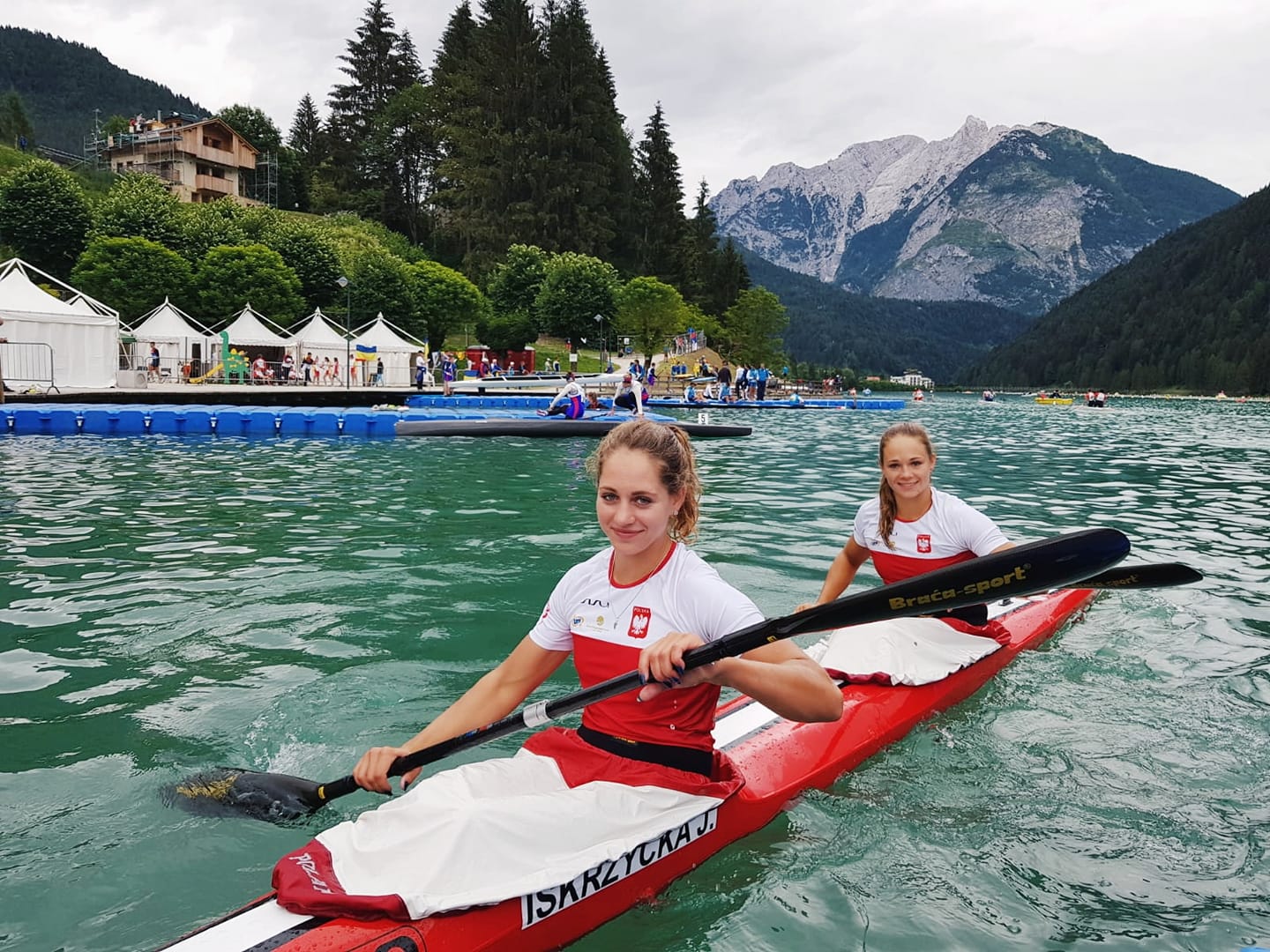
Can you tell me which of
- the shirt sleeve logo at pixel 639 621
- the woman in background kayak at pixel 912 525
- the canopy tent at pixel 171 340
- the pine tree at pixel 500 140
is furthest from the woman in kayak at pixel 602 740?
the pine tree at pixel 500 140

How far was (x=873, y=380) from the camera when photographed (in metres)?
152

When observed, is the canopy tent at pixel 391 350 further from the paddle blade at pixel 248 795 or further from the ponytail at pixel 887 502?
the paddle blade at pixel 248 795

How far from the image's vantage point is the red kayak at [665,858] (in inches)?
96.3

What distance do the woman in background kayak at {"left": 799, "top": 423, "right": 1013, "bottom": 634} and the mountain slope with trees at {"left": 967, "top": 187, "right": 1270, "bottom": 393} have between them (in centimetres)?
13615

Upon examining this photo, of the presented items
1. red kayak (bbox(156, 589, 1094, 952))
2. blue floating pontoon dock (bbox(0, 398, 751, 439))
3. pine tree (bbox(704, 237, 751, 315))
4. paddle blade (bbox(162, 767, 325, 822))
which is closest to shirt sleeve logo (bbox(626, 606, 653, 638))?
red kayak (bbox(156, 589, 1094, 952))

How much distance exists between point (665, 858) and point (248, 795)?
2.07 m

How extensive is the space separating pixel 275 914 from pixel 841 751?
2.77 metres

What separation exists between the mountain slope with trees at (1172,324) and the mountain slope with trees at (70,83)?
172 meters

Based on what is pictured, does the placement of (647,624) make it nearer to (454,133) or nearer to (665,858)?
(665,858)

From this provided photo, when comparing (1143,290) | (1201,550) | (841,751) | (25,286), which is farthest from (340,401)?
(1143,290)

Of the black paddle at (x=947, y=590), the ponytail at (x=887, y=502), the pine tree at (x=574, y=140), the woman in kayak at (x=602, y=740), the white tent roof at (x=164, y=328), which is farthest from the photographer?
the pine tree at (x=574, y=140)

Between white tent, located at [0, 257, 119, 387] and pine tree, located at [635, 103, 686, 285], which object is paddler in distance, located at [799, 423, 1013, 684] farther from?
pine tree, located at [635, 103, 686, 285]

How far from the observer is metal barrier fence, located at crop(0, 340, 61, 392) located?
2880 cm

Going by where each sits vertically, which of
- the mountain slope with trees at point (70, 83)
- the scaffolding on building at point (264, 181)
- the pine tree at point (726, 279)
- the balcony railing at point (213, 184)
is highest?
the mountain slope with trees at point (70, 83)
